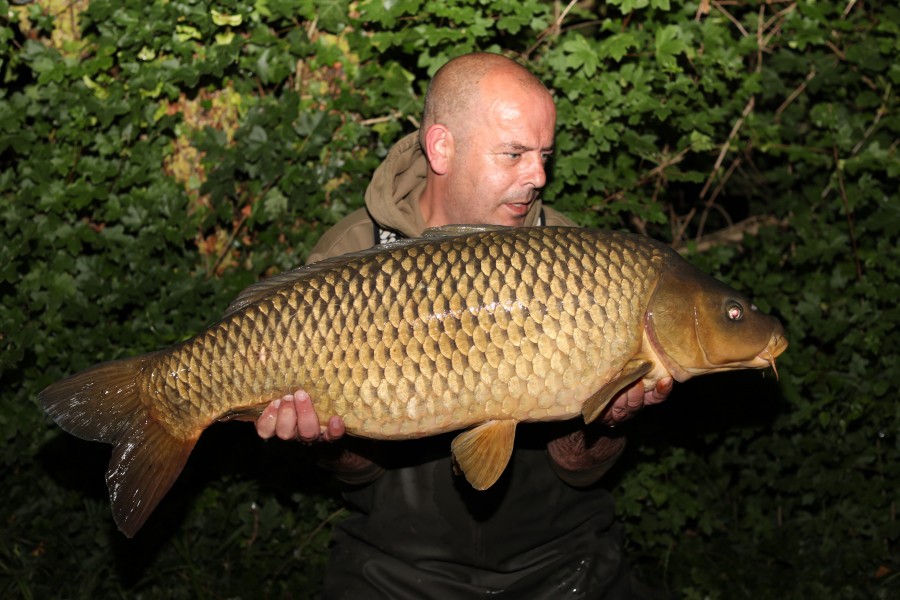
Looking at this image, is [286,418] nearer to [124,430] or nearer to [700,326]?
[124,430]

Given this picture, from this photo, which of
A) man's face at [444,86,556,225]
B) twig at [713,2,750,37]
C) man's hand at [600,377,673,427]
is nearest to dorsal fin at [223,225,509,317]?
man's face at [444,86,556,225]

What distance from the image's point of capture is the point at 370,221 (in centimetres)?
286

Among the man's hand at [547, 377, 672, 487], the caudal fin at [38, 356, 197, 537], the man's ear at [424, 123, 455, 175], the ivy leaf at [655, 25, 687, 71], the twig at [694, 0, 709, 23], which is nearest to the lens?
the caudal fin at [38, 356, 197, 537]

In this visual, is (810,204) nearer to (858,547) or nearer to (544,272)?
(858,547)

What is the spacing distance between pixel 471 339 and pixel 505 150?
0.75 meters

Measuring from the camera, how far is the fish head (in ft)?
6.88

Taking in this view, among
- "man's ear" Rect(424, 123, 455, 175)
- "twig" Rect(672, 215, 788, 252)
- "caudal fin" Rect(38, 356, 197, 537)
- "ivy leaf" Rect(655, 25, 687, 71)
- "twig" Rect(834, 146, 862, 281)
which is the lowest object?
"twig" Rect(672, 215, 788, 252)

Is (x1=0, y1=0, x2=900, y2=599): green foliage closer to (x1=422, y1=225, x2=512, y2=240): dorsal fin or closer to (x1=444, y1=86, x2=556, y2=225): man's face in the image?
(x1=444, y1=86, x2=556, y2=225): man's face

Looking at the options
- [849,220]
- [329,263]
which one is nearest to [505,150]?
[329,263]

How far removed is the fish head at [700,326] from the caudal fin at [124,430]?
43.9 inches

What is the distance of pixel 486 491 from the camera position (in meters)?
2.62

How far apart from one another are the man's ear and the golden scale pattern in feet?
1.97

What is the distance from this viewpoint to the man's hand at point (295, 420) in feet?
6.96

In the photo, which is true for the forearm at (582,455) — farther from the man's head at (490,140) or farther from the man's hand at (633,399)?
the man's head at (490,140)
